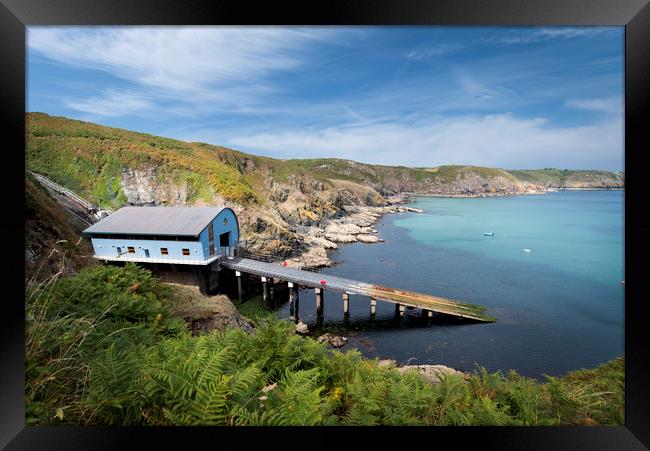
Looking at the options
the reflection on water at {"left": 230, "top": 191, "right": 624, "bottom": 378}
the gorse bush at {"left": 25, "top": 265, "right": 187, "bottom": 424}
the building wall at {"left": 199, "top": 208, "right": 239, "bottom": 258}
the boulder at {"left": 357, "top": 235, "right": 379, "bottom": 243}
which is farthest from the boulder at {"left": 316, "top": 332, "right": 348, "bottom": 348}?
the boulder at {"left": 357, "top": 235, "right": 379, "bottom": 243}

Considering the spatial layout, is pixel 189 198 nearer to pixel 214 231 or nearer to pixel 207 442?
pixel 214 231

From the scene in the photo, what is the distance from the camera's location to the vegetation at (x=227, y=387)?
1.69 meters

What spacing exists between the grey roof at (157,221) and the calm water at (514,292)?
6.04 m

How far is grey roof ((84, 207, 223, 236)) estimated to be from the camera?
874cm

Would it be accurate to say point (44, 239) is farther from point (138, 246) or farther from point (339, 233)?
point (339, 233)

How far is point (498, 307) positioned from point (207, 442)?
44.4 feet

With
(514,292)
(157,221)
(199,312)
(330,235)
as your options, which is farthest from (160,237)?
(330,235)

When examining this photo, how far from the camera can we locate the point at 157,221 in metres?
8.98

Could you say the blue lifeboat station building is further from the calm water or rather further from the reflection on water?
the calm water

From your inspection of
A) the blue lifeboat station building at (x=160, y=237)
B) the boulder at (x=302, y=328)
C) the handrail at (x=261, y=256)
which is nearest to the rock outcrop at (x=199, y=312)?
the blue lifeboat station building at (x=160, y=237)

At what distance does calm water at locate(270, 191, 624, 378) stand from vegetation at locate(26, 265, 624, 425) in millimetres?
1705

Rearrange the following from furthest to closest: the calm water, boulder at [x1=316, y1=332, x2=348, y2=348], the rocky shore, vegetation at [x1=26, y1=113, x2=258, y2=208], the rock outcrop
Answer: the rocky shore → vegetation at [x1=26, y1=113, x2=258, y2=208] → boulder at [x1=316, y1=332, x2=348, y2=348] → the calm water → the rock outcrop
